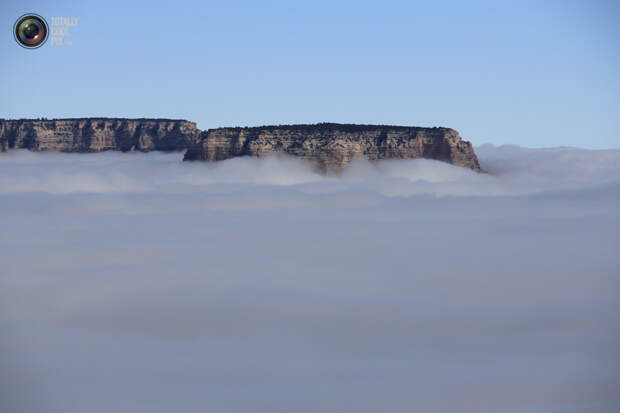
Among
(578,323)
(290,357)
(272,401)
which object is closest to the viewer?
(272,401)

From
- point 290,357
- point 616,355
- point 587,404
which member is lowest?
point 290,357

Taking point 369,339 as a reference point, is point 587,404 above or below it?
above

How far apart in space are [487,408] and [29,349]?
128 metres

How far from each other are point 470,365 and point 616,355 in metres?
34.2

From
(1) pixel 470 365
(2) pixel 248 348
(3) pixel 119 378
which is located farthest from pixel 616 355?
(3) pixel 119 378

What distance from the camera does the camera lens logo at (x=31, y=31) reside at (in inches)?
2308

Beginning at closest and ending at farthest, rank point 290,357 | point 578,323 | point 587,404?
point 587,404 < point 578,323 < point 290,357

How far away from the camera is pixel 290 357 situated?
190 m

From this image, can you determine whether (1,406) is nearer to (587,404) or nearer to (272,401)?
(272,401)

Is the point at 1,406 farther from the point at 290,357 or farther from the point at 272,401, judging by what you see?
the point at 290,357

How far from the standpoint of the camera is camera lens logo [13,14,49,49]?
58.6 m

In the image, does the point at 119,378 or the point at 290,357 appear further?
the point at 290,357

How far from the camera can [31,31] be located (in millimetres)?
59969

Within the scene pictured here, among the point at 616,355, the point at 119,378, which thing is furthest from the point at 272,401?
the point at 616,355
